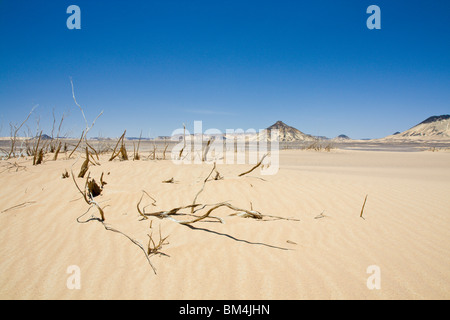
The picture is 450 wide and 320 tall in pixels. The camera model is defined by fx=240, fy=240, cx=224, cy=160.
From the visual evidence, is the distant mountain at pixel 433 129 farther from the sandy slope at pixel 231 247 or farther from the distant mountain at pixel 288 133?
the sandy slope at pixel 231 247

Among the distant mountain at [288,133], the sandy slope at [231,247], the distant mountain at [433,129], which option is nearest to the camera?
the sandy slope at [231,247]

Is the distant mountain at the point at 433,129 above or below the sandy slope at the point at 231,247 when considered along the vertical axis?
above

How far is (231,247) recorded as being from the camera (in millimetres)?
2105

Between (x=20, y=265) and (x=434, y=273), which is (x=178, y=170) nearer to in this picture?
(x=20, y=265)

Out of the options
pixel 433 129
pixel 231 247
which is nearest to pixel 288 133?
pixel 231 247

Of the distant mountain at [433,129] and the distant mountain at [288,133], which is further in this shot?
the distant mountain at [433,129]

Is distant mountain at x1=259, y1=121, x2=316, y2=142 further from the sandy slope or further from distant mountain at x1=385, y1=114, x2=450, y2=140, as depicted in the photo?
the sandy slope

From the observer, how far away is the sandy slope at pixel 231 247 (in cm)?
159

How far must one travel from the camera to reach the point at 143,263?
183cm

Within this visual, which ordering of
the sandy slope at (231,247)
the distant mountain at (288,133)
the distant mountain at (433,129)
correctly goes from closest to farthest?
the sandy slope at (231,247), the distant mountain at (288,133), the distant mountain at (433,129)

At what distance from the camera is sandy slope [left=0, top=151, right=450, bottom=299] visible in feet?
5.23

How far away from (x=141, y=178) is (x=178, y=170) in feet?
2.56

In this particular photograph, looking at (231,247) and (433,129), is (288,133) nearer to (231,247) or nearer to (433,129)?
(231,247)

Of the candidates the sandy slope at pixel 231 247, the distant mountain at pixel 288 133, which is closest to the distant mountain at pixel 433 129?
the distant mountain at pixel 288 133
